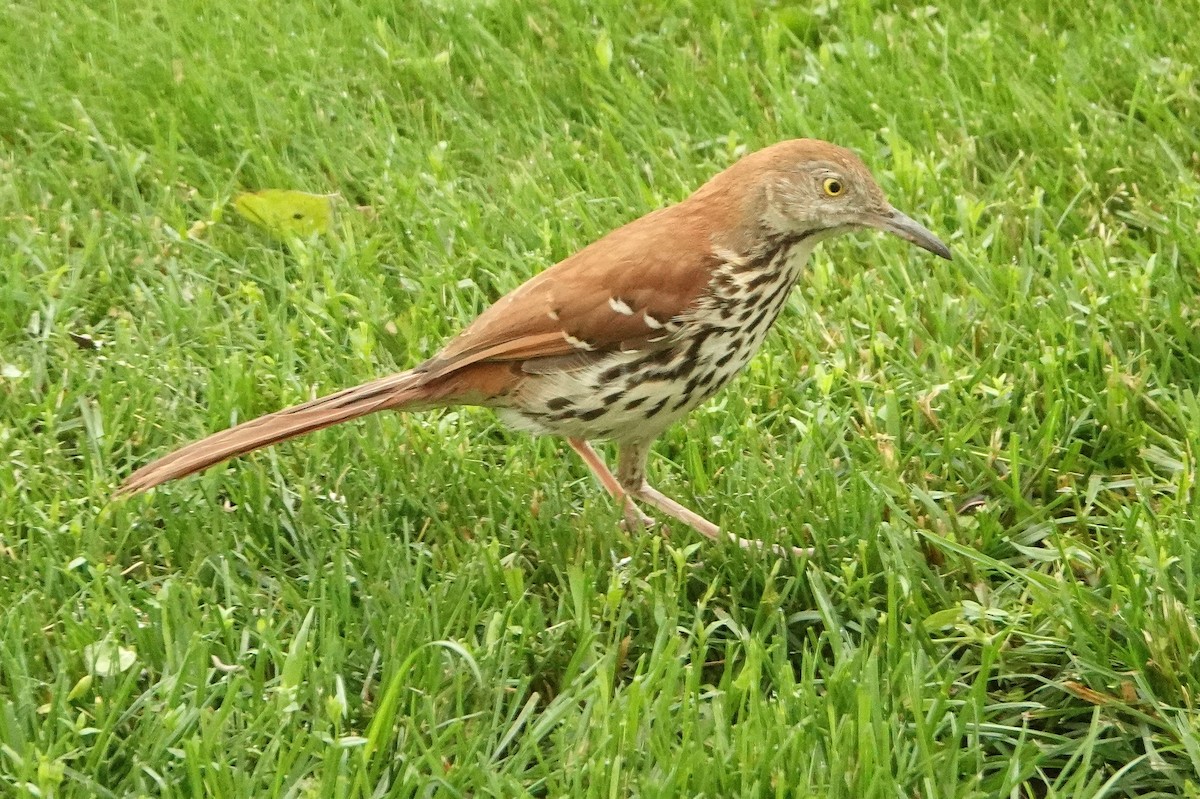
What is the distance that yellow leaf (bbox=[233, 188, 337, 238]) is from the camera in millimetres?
4773

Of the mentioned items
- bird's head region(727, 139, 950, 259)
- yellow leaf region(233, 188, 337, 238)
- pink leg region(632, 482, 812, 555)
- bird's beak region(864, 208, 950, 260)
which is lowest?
pink leg region(632, 482, 812, 555)

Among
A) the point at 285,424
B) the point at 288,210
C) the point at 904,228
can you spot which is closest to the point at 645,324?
the point at 904,228

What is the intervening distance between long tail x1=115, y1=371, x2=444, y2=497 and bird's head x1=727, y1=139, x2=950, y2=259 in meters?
0.84

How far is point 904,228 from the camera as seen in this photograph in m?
3.52

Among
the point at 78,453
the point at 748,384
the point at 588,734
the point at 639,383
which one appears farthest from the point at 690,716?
the point at 78,453

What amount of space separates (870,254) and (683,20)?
164cm

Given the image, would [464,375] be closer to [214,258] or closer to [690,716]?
[690,716]

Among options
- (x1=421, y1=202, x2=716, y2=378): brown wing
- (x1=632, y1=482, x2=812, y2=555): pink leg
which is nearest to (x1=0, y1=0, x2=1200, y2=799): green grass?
(x1=632, y1=482, x2=812, y2=555): pink leg

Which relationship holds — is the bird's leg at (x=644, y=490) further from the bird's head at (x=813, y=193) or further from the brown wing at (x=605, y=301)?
the bird's head at (x=813, y=193)

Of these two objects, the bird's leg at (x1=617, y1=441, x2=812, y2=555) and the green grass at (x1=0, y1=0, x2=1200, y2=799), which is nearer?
the green grass at (x1=0, y1=0, x2=1200, y2=799)

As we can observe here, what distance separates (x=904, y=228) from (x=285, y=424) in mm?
1428

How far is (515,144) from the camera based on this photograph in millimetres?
5156

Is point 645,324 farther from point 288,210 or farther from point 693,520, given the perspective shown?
point 288,210

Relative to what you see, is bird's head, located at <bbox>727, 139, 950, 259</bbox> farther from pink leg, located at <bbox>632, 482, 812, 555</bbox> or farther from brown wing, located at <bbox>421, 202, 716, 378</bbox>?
pink leg, located at <bbox>632, 482, 812, 555</bbox>
